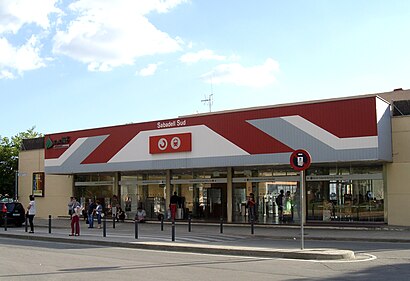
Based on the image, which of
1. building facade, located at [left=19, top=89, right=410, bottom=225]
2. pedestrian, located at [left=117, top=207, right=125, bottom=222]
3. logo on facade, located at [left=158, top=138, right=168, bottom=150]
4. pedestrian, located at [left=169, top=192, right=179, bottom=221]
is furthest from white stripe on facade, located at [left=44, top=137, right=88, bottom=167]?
pedestrian, located at [left=169, top=192, right=179, bottom=221]

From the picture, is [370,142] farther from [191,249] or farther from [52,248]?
[52,248]

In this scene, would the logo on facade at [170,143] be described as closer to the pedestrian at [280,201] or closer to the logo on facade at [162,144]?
the logo on facade at [162,144]

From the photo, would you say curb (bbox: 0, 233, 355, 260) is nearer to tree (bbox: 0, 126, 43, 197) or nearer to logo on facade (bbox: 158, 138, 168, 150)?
logo on facade (bbox: 158, 138, 168, 150)

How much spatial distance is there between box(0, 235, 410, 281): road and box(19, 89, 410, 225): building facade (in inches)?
287

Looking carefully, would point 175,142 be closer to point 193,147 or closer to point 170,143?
point 170,143

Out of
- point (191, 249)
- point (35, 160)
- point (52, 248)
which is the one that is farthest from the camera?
point (35, 160)

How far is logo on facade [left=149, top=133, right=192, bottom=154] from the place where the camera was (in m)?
29.3

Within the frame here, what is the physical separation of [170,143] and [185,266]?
1662 cm

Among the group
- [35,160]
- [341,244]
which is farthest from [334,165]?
[35,160]

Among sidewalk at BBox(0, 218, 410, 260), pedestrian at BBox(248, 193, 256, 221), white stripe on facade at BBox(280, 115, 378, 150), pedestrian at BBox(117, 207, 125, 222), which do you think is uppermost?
white stripe on facade at BBox(280, 115, 378, 150)

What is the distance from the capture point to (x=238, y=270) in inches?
502

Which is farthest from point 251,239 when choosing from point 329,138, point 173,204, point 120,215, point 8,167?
point 8,167

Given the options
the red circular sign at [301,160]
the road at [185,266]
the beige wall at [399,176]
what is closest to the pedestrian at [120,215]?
the road at [185,266]

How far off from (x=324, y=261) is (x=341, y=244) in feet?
17.2
